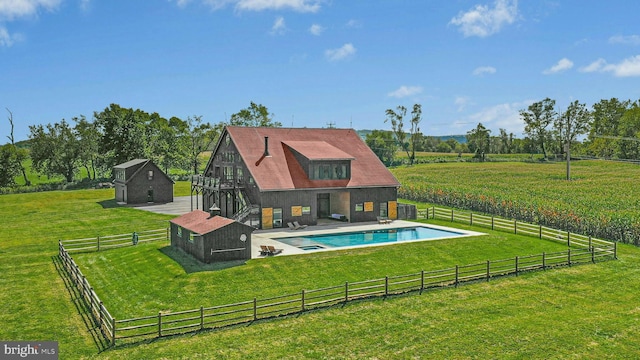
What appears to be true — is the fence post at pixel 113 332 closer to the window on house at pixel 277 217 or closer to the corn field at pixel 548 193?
the window on house at pixel 277 217

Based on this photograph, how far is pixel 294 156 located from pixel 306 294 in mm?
19253

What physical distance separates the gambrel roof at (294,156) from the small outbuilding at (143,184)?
56.0ft

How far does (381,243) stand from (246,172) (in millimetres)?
12919

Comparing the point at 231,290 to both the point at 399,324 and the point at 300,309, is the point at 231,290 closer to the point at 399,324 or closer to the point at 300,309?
the point at 300,309

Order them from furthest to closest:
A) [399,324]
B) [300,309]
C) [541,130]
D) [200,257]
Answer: [541,130], [200,257], [300,309], [399,324]

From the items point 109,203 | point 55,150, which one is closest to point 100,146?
point 55,150

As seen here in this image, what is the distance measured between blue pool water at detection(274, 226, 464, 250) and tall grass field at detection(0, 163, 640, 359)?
235 centimetres

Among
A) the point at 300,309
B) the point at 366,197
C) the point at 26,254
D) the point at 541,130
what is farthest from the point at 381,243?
the point at 541,130

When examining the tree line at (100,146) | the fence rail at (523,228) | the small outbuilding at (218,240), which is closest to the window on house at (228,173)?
the small outbuilding at (218,240)

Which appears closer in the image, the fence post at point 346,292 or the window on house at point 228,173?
the fence post at point 346,292

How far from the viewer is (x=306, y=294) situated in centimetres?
2445

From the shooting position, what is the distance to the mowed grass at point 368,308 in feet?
60.8

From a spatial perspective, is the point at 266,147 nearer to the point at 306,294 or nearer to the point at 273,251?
the point at 273,251

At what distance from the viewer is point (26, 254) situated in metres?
33.7
